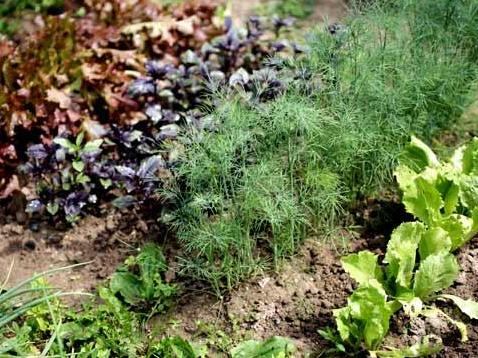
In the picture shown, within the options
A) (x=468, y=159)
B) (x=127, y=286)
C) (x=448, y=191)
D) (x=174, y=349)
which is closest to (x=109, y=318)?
(x=127, y=286)

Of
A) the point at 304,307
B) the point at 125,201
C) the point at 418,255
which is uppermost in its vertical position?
the point at 125,201

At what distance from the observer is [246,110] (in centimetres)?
348

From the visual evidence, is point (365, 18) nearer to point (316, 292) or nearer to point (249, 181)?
point (249, 181)

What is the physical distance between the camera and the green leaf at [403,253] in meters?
3.23

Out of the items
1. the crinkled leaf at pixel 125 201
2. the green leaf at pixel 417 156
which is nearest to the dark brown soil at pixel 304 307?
the green leaf at pixel 417 156

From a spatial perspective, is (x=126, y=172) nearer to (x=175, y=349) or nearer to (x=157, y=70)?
(x=157, y=70)

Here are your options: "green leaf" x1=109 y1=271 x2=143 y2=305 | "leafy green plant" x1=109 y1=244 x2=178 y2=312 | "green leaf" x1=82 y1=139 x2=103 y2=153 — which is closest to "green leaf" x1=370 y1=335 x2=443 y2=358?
"leafy green plant" x1=109 y1=244 x2=178 y2=312

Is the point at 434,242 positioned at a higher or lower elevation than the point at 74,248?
higher

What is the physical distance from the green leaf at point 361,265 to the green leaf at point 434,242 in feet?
0.80

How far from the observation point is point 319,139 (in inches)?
136

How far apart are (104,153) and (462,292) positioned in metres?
1.93

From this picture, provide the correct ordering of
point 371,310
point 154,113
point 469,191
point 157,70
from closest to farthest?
point 371,310, point 469,191, point 154,113, point 157,70

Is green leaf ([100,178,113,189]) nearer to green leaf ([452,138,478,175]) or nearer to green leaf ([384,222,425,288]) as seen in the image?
green leaf ([384,222,425,288])

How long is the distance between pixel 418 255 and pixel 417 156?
19.1 inches
